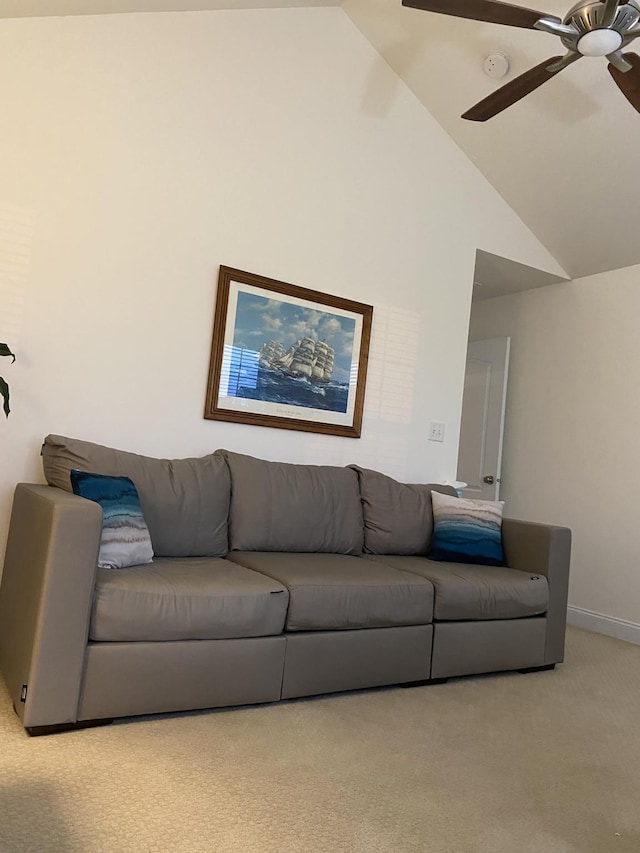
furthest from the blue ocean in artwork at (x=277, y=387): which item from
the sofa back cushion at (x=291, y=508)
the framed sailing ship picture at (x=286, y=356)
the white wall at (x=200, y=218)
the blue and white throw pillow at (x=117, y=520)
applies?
the blue and white throw pillow at (x=117, y=520)

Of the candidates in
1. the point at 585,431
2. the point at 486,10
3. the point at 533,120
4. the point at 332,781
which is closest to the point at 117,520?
the point at 332,781

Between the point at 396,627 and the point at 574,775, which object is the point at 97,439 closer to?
the point at 396,627

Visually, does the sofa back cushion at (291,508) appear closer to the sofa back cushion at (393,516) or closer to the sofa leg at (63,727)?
the sofa back cushion at (393,516)

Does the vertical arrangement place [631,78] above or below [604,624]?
above

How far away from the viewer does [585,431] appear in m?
4.43

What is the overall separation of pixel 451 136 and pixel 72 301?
2623 mm

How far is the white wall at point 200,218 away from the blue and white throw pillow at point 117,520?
0.64m

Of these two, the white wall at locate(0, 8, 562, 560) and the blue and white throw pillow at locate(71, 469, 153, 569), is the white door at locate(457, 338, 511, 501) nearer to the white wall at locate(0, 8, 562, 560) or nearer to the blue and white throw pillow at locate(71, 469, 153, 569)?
the white wall at locate(0, 8, 562, 560)

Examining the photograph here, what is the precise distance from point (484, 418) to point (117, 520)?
11.4 ft

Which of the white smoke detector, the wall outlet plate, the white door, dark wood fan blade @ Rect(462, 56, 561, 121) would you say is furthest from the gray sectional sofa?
the white smoke detector

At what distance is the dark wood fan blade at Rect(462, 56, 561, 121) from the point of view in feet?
8.18

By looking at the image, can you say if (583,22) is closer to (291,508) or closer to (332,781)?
(291,508)

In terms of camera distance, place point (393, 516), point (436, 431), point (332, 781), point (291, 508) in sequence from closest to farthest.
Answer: point (332, 781) → point (291, 508) → point (393, 516) → point (436, 431)

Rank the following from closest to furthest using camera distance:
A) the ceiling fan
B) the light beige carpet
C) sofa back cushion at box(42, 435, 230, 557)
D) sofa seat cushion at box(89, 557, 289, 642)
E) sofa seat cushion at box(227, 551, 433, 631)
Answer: the light beige carpet, sofa seat cushion at box(89, 557, 289, 642), the ceiling fan, sofa seat cushion at box(227, 551, 433, 631), sofa back cushion at box(42, 435, 230, 557)
